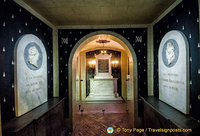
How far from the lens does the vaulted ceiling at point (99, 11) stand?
86.7 inches

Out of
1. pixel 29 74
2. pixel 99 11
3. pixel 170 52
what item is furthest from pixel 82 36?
pixel 170 52

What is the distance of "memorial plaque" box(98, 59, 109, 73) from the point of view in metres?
6.93

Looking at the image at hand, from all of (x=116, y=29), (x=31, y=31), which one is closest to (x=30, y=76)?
(x=31, y=31)

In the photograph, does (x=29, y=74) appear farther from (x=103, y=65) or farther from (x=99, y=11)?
(x=103, y=65)

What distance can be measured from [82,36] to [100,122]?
2.89 metres

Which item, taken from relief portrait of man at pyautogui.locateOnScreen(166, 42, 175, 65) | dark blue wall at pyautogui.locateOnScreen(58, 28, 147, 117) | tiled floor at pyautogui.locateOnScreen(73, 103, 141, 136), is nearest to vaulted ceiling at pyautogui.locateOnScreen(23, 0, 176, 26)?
dark blue wall at pyautogui.locateOnScreen(58, 28, 147, 117)

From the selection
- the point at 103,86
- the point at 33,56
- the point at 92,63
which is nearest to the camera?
the point at 33,56

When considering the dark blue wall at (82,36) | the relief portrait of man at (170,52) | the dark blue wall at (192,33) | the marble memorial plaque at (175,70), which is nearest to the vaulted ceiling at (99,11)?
the dark blue wall at (82,36)

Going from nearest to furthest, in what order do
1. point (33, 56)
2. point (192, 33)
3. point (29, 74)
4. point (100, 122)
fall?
point (192, 33) → point (29, 74) → point (33, 56) → point (100, 122)

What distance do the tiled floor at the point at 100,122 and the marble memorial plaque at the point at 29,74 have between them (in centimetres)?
159

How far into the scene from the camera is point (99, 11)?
8.36 ft

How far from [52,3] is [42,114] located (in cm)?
204

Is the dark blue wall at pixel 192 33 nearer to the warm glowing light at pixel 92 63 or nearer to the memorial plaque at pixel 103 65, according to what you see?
the memorial plaque at pixel 103 65

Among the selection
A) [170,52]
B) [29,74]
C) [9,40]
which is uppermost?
[9,40]
